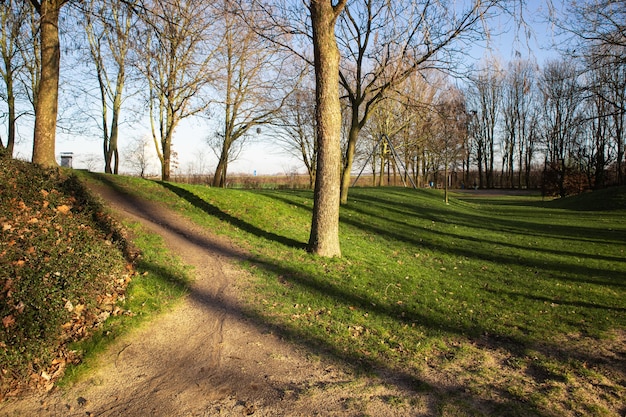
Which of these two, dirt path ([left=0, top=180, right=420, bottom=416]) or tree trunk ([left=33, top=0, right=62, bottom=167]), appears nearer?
Answer: dirt path ([left=0, top=180, right=420, bottom=416])

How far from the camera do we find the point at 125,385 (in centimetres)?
378

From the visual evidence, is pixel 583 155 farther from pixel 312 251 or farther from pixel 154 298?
pixel 154 298

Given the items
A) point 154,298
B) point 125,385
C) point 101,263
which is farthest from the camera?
point 154,298

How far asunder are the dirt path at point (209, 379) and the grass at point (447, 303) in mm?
391

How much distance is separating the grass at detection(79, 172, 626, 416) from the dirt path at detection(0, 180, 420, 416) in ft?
1.28

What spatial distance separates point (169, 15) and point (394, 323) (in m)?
8.87

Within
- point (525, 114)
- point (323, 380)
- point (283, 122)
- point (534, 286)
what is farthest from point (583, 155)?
point (323, 380)

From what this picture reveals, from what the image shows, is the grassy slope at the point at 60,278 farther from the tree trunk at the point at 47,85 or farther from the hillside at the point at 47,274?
the tree trunk at the point at 47,85

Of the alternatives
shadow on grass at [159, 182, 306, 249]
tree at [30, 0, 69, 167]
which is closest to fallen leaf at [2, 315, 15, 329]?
shadow on grass at [159, 182, 306, 249]

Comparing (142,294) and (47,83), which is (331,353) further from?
(47,83)

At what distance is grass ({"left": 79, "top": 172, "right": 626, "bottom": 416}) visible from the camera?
163 inches

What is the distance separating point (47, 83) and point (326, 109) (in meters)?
6.22

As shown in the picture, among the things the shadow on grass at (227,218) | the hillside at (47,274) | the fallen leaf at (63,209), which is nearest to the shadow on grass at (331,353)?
the hillside at (47,274)

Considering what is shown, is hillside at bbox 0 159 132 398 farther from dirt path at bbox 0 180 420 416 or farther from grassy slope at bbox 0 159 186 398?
dirt path at bbox 0 180 420 416
